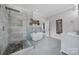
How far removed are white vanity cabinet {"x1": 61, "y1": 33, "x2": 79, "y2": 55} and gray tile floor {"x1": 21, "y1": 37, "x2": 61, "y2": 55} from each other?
0.13 m

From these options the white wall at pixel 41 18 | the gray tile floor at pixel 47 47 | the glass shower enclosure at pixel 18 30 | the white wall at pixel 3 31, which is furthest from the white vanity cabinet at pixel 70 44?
the white wall at pixel 3 31

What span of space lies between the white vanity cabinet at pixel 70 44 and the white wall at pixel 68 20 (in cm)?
19

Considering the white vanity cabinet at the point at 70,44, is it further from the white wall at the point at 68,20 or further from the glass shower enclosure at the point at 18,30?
the glass shower enclosure at the point at 18,30

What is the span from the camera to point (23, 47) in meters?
2.35

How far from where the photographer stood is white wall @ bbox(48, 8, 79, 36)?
6.64 feet

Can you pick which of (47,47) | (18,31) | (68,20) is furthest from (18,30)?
(68,20)

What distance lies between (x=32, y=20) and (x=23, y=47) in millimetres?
794

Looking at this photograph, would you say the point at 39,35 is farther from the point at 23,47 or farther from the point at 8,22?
the point at 8,22

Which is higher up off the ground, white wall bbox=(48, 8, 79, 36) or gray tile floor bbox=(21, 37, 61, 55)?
white wall bbox=(48, 8, 79, 36)

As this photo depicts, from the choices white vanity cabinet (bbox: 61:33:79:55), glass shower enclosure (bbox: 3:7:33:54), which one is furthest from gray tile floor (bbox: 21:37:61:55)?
glass shower enclosure (bbox: 3:7:33:54)

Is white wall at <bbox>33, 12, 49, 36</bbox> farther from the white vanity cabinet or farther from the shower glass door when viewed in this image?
the white vanity cabinet

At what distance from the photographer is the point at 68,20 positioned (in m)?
2.14

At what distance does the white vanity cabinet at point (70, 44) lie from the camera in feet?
6.50
